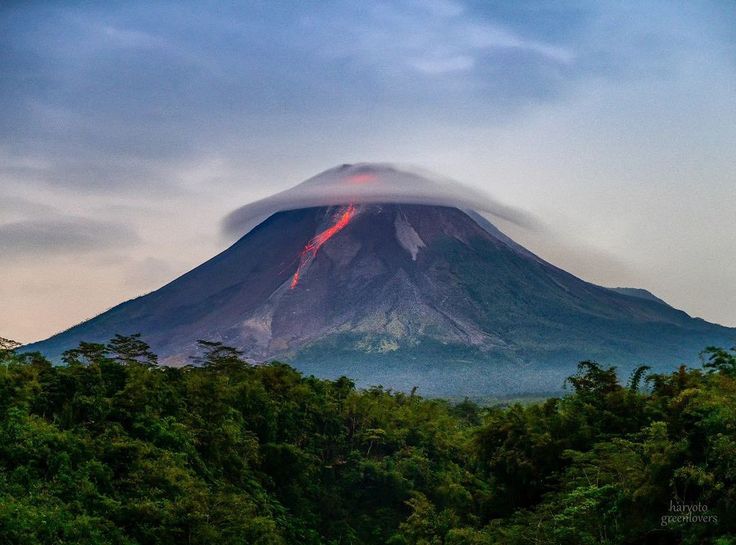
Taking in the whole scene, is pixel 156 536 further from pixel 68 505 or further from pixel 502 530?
pixel 502 530

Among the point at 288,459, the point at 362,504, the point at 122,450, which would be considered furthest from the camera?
the point at 362,504

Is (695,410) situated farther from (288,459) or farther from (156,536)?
(288,459)

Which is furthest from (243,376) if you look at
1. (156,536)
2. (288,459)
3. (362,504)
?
(156,536)

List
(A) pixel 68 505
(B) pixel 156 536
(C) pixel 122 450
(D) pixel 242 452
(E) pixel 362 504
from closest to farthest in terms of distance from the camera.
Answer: (A) pixel 68 505 < (B) pixel 156 536 < (C) pixel 122 450 < (D) pixel 242 452 < (E) pixel 362 504

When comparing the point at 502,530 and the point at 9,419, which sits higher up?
the point at 9,419

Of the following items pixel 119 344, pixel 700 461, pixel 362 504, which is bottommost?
pixel 362 504

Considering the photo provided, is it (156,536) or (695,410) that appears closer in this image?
(695,410)

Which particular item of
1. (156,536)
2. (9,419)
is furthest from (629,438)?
(9,419)
